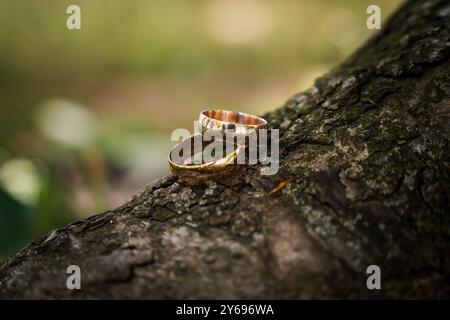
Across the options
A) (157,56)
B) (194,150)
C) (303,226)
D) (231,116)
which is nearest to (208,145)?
(194,150)

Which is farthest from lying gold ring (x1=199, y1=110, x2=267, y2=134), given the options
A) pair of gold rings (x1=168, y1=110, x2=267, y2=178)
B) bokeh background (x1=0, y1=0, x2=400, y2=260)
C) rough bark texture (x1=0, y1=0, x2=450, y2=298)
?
bokeh background (x1=0, y1=0, x2=400, y2=260)

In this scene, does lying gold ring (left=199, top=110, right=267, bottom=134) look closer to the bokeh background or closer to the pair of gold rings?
the pair of gold rings

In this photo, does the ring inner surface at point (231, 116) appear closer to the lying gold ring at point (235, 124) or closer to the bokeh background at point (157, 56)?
the lying gold ring at point (235, 124)

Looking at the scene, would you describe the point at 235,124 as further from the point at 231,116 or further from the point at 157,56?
the point at 157,56

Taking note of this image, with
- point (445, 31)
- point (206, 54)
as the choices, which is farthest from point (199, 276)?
point (206, 54)

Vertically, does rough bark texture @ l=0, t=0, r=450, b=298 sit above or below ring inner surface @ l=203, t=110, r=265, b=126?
below
